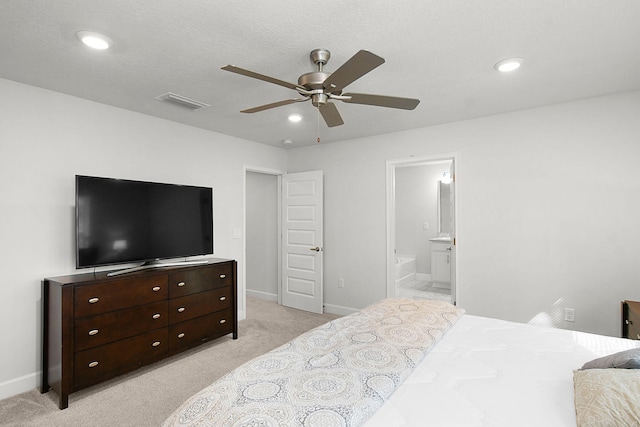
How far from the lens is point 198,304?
11.3 ft

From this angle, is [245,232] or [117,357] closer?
[117,357]

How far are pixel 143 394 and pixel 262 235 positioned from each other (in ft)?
10.8

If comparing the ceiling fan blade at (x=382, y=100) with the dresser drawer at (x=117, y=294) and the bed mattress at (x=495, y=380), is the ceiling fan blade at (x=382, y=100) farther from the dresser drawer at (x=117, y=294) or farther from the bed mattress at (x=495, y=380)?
the dresser drawer at (x=117, y=294)

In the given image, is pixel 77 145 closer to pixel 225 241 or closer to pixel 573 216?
pixel 225 241

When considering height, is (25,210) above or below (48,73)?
below

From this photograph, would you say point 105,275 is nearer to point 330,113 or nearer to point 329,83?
point 330,113

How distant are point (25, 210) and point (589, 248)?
5.09 m

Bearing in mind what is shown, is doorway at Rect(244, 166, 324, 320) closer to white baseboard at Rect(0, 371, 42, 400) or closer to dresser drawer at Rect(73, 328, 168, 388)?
dresser drawer at Rect(73, 328, 168, 388)

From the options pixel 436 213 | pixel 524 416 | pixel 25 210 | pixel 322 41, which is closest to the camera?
pixel 524 416

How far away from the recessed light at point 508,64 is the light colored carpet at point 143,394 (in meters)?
3.37

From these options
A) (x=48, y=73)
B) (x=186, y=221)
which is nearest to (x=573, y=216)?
(x=186, y=221)

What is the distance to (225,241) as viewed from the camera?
433 cm

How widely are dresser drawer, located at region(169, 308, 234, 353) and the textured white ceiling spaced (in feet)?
7.32

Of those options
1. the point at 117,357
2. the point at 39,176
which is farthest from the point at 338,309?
the point at 39,176
